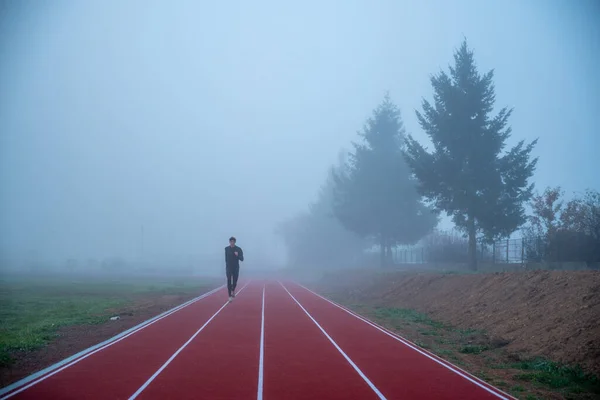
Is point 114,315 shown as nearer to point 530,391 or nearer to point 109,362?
point 109,362

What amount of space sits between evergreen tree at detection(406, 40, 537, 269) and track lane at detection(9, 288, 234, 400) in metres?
18.0

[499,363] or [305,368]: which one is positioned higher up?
[305,368]

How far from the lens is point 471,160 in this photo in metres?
28.8

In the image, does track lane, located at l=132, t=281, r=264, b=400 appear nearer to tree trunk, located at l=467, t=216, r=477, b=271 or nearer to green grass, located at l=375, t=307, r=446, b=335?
green grass, located at l=375, t=307, r=446, b=335

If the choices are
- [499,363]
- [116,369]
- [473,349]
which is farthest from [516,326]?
[116,369]

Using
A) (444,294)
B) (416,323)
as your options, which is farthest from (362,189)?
(416,323)

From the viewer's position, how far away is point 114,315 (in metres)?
19.5


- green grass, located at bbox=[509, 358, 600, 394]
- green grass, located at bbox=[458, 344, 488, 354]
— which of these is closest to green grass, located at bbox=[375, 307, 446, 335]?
green grass, located at bbox=[458, 344, 488, 354]

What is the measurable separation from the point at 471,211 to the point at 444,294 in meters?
7.70

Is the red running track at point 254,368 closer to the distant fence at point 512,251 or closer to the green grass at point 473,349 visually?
the green grass at point 473,349

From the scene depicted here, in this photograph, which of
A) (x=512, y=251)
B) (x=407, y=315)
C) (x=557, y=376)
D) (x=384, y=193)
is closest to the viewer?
(x=557, y=376)

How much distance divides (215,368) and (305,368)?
67.7 inches

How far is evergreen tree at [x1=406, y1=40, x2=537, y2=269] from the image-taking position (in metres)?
28.0

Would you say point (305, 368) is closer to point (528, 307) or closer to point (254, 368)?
point (254, 368)
